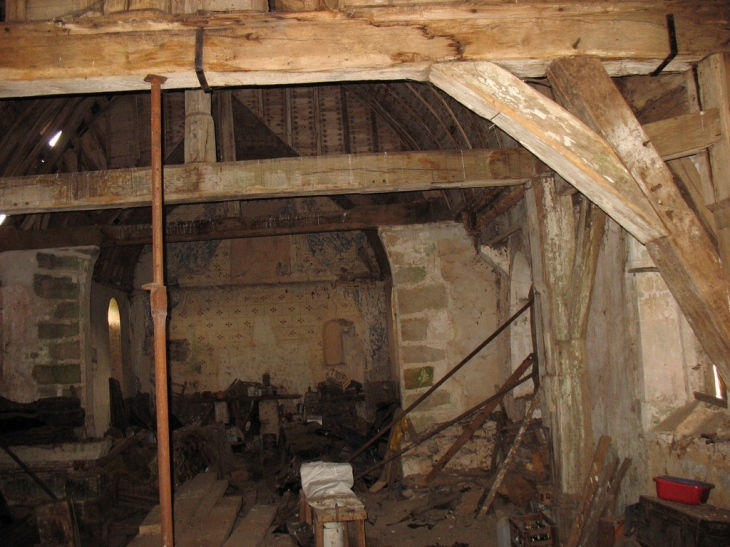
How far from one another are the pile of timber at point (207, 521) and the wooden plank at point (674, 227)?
4.38 metres

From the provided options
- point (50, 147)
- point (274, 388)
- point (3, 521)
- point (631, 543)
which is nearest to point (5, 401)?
point (3, 521)

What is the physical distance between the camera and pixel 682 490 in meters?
3.51

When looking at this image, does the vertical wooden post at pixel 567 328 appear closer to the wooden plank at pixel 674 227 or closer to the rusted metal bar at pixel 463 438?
the wooden plank at pixel 674 227

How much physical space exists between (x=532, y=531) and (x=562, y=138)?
3.10 m

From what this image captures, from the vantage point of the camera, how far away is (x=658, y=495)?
12.0 ft

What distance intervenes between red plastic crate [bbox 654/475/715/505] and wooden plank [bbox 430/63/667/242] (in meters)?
1.66

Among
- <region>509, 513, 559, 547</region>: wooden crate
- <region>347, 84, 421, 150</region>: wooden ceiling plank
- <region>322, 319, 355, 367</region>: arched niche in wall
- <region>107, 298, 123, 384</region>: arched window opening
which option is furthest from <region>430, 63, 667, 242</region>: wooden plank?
<region>107, 298, 123, 384</region>: arched window opening

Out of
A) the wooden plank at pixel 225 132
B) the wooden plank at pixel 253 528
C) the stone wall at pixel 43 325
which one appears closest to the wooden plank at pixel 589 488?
the wooden plank at pixel 253 528

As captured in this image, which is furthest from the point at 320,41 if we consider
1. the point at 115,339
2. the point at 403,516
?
the point at 115,339

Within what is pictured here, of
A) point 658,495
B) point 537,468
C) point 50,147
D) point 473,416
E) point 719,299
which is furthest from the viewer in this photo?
point 473,416

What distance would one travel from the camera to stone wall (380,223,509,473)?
7.20 meters

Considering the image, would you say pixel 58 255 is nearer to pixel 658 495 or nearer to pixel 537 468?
pixel 537 468

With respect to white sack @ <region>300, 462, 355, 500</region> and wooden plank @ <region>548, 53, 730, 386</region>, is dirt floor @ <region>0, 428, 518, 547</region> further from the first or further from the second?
wooden plank @ <region>548, 53, 730, 386</region>

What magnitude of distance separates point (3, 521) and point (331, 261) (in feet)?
20.9
